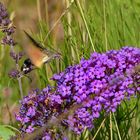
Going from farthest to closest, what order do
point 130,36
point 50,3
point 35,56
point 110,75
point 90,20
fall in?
point 50,3
point 130,36
point 90,20
point 35,56
point 110,75

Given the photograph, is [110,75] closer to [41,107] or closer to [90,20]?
[41,107]

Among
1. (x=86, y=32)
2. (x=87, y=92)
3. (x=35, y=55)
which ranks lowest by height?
(x=87, y=92)

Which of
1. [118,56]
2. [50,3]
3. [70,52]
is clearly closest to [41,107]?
[118,56]

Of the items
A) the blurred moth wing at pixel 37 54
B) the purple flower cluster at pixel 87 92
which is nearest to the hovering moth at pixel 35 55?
the blurred moth wing at pixel 37 54

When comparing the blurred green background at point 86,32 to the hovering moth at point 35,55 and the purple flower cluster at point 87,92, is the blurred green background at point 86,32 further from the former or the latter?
the purple flower cluster at point 87,92

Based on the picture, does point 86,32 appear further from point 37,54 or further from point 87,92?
point 87,92

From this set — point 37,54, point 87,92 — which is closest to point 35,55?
point 37,54

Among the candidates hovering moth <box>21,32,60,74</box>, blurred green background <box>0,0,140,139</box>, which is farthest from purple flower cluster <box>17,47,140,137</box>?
blurred green background <box>0,0,140,139</box>

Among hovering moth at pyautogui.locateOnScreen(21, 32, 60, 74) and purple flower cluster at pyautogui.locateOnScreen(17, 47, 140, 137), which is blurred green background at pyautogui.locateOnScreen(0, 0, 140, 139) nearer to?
hovering moth at pyautogui.locateOnScreen(21, 32, 60, 74)
